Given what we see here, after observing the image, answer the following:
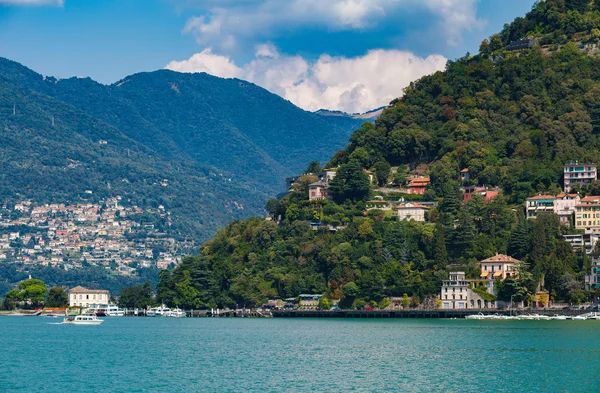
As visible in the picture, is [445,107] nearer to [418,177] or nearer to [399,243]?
[418,177]

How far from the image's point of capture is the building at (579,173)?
6093 inches

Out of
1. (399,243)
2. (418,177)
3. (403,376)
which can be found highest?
(418,177)

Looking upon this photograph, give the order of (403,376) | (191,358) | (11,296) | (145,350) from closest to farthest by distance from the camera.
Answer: (403,376) < (191,358) < (145,350) < (11,296)

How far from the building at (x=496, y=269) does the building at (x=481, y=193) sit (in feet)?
55.9

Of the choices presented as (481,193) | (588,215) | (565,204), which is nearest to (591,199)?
(588,215)

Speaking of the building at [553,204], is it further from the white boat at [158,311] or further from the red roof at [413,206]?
the white boat at [158,311]

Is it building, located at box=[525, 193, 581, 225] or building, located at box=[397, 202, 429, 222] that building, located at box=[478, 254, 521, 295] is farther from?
building, located at box=[397, 202, 429, 222]

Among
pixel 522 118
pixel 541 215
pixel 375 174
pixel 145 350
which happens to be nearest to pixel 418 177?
pixel 375 174

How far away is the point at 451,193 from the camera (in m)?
153

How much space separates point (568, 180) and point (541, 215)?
1533 cm

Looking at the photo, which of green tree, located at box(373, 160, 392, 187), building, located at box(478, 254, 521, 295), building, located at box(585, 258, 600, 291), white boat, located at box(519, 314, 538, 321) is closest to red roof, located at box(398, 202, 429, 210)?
green tree, located at box(373, 160, 392, 187)

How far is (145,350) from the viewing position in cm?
9006

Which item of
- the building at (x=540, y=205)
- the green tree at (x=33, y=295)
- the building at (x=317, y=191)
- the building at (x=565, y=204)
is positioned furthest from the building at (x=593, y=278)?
the green tree at (x=33, y=295)

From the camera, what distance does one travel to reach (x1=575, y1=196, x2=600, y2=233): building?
476 ft
